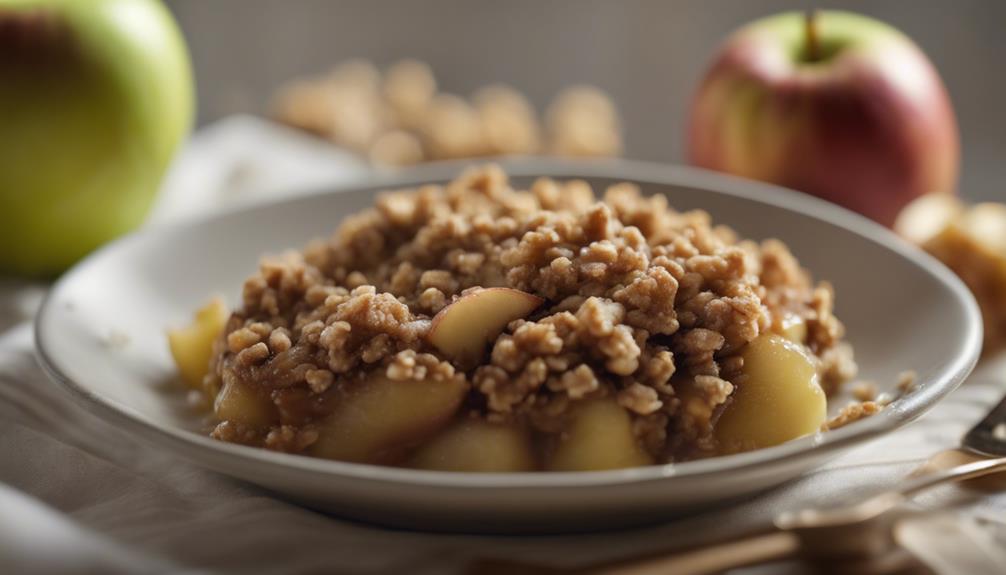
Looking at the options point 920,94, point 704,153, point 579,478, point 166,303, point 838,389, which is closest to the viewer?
point 579,478

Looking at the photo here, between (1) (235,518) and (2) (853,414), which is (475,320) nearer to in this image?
(1) (235,518)

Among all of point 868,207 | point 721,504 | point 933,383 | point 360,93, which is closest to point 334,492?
point 721,504

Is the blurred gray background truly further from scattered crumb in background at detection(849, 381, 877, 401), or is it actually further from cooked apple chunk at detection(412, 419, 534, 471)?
cooked apple chunk at detection(412, 419, 534, 471)

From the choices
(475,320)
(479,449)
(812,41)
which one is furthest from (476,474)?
(812,41)

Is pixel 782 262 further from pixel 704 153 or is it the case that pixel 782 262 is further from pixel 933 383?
pixel 704 153

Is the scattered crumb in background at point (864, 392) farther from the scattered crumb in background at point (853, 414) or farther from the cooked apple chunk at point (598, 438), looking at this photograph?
the cooked apple chunk at point (598, 438)

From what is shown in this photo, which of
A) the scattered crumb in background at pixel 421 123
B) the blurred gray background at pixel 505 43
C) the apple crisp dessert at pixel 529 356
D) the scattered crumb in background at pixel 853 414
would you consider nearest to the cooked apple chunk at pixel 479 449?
the apple crisp dessert at pixel 529 356
